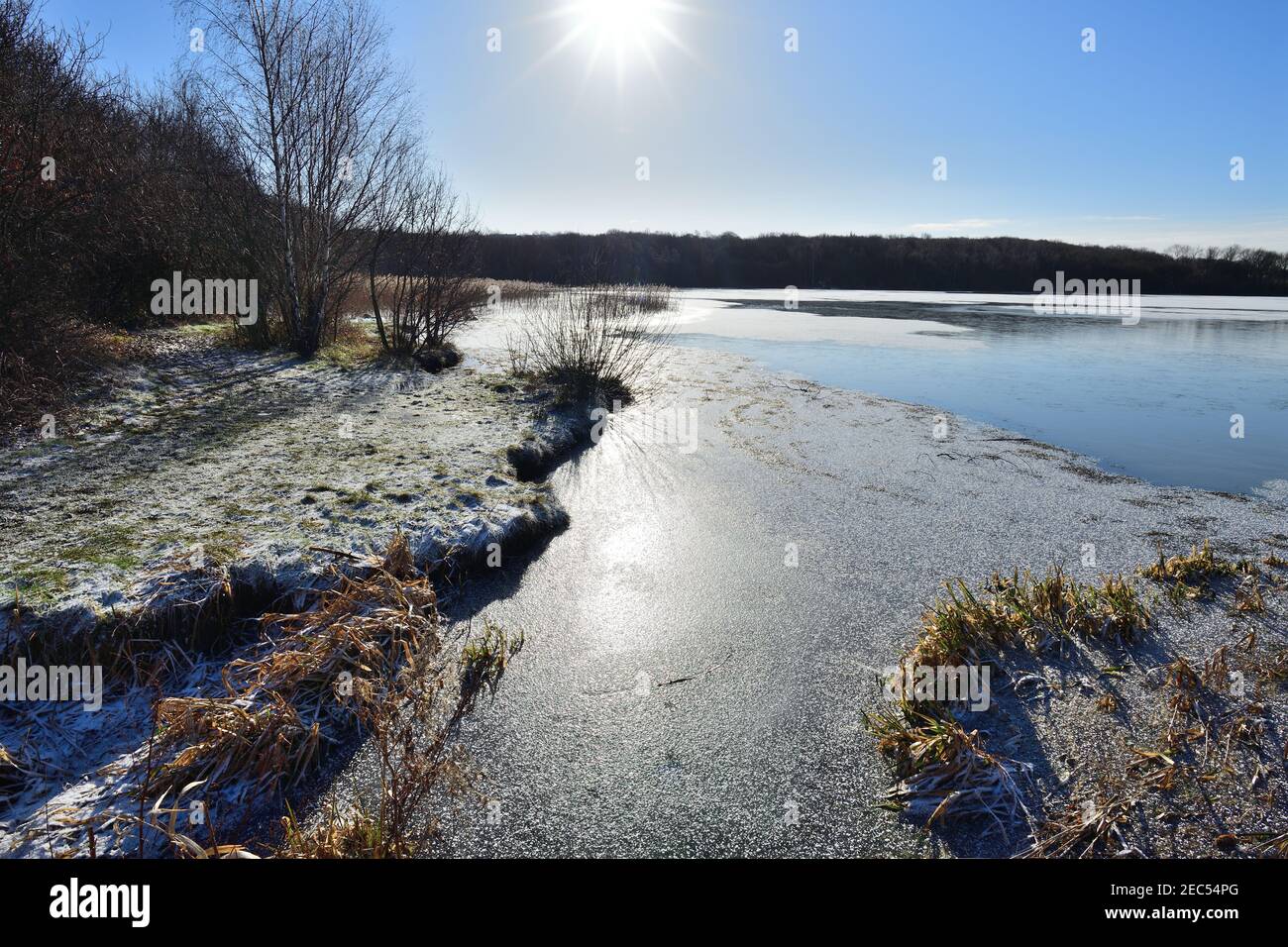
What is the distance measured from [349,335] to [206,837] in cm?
1168

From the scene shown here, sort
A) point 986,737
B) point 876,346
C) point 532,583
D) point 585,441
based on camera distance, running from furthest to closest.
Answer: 1. point 876,346
2. point 585,441
3. point 532,583
4. point 986,737

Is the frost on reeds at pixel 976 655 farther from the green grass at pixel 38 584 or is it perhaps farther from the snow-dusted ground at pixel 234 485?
the green grass at pixel 38 584

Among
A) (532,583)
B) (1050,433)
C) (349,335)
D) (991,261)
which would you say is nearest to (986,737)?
(532,583)

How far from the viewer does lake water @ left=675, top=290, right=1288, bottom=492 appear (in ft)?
24.0

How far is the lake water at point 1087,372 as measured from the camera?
731 centimetres

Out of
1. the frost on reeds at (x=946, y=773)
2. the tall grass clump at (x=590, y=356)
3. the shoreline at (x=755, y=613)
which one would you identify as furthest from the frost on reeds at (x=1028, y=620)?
the tall grass clump at (x=590, y=356)

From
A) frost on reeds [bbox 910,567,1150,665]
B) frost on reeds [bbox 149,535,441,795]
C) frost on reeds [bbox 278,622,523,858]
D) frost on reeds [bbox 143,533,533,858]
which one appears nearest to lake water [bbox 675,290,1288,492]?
frost on reeds [bbox 910,567,1150,665]

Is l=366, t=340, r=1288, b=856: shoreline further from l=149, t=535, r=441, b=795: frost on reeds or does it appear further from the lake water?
the lake water

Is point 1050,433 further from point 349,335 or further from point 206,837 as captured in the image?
point 349,335

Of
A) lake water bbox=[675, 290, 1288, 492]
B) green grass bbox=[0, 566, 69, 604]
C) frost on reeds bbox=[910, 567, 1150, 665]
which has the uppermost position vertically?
lake water bbox=[675, 290, 1288, 492]

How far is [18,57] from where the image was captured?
731cm

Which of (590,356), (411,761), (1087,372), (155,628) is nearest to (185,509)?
(155,628)
